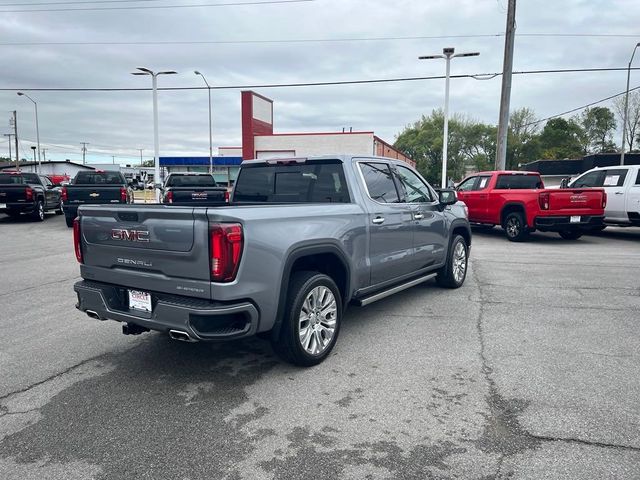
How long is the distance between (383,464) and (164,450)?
1.32m

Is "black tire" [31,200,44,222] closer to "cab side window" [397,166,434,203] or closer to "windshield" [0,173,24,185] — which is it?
"windshield" [0,173,24,185]

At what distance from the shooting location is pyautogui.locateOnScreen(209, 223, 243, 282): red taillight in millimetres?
3342

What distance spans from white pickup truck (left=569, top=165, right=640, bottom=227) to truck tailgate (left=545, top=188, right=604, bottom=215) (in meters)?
1.30

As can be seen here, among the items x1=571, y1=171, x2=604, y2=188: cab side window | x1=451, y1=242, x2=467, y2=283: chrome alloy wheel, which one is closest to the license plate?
x1=451, y1=242, x2=467, y2=283: chrome alloy wheel

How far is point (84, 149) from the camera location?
114750 mm

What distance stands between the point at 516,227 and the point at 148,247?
37.0 feet

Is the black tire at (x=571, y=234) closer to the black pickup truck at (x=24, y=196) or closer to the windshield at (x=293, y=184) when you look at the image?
the windshield at (x=293, y=184)

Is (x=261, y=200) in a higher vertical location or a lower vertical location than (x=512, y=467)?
higher

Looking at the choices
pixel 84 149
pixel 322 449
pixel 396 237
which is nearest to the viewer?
pixel 322 449

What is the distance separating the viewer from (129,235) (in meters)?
3.80

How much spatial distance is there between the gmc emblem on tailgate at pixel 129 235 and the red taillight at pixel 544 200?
10.8 m

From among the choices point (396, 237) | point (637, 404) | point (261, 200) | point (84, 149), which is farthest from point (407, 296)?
point (84, 149)

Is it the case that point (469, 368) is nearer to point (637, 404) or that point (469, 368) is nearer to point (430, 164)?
point (637, 404)

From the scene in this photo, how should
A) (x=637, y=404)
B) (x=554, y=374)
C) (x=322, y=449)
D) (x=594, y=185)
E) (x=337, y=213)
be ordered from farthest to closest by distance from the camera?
1. (x=594, y=185)
2. (x=337, y=213)
3. (x=554, y=374)
4. (x=637, y=404)
5. (x=322, y=449)
